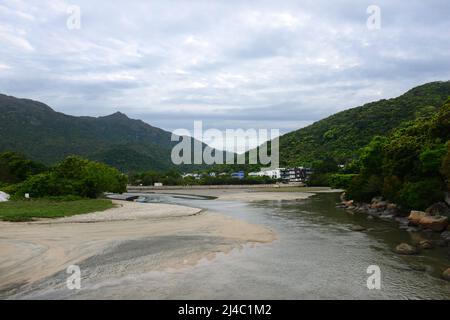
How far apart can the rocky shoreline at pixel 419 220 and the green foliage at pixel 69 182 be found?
41.7 metres

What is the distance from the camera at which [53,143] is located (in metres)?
187

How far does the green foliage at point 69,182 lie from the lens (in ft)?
179

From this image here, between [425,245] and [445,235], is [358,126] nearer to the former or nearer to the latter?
[445,235]

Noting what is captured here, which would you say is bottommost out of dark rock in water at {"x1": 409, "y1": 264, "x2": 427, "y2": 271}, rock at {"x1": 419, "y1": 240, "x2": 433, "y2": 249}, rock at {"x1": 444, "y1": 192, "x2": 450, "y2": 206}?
dark rock in water at {"x1": 409, "y1": 264, "x2": 427, "y2": 271}

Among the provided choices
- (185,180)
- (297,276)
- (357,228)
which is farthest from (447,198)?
(185,180)

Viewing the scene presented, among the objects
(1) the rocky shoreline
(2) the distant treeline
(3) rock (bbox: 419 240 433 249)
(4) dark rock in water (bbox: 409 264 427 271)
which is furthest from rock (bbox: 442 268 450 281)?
(2) the distant treeline

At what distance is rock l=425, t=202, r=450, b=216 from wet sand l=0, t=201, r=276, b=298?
1365 centimetres

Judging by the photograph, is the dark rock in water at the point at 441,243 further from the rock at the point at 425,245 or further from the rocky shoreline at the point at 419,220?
the rock at the point at 425,245

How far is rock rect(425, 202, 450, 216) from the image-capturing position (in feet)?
97.2

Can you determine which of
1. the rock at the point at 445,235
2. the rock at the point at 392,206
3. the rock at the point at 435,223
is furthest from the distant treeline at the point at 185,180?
the rock at the point at 445,235

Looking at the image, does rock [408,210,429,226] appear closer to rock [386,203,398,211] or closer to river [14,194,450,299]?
river [14,194,450,299]

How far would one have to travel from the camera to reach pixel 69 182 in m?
57.2

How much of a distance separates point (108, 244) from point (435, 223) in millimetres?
24439
